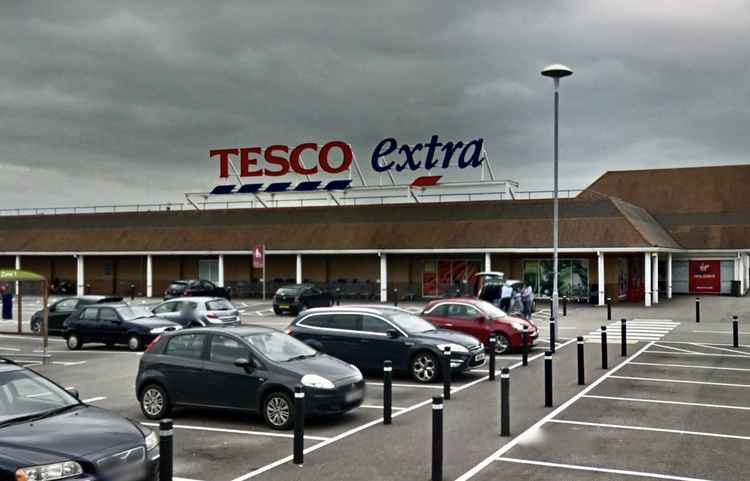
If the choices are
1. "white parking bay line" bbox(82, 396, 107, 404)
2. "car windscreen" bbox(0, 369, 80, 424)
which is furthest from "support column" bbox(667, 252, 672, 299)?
"car windscreen" bbox(0, 369, 80, 424)

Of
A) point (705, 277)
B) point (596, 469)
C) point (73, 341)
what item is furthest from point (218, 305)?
point (705, 277)

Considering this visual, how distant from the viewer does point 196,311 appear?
26.2 m

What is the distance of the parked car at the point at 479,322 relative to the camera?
21.6 metres

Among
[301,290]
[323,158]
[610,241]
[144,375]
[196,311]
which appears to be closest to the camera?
[144,375]

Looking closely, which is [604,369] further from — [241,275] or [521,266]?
[241,275]

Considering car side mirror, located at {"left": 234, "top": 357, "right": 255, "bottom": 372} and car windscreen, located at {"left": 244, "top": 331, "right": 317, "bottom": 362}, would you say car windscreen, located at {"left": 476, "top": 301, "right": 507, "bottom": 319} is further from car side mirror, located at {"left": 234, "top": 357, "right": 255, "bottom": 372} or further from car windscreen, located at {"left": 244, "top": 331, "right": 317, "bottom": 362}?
car side mirror, located at {"left": 234, "top": 357, "right": 255, "bottom": 372}

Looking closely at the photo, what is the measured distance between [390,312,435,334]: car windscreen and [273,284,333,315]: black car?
1969cm

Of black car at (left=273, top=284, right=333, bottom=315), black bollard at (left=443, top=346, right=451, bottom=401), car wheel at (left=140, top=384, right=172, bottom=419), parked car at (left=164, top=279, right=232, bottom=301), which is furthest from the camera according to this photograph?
parked car at (left=164, top=279, right=232, bottom=301)

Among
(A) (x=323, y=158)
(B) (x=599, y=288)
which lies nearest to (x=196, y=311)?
(B) (x=599, y=288)

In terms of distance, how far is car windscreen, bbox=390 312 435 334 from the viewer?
1714cm

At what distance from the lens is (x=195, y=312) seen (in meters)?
26.2

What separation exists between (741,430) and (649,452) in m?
2.30

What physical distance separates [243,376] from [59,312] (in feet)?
62.2

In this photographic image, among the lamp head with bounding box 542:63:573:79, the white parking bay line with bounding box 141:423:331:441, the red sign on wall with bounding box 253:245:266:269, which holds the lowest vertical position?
the white parking bay line with bounding box 141:423:331:441
